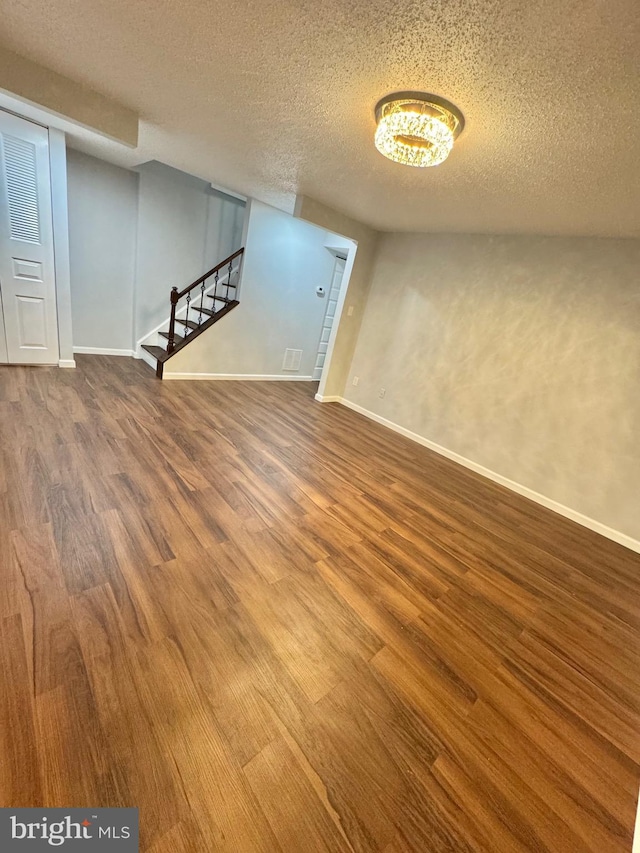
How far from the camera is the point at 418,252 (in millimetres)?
4129

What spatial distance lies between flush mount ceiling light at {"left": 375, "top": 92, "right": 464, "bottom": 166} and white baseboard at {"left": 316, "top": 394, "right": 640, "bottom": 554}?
9.70 feet

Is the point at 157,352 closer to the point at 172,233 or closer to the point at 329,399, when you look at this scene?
the point at 172,233

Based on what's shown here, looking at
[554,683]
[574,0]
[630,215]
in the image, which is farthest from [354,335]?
[554,683]

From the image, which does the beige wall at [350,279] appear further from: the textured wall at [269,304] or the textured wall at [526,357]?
the textured wall at [269,304]

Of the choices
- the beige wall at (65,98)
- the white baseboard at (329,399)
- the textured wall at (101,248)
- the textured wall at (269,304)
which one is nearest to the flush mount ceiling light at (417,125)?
the beige wall at (65,98)

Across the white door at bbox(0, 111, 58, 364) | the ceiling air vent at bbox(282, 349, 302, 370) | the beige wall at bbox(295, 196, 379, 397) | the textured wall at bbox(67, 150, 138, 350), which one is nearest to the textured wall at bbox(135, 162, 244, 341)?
the textured wall at bbox(67, 150, 138, 350)

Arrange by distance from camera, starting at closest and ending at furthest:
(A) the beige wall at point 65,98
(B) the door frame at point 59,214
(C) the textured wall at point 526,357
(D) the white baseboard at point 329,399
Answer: (A) the beige wall at point 65,98 → (C) the textured wall at point 526,357 → (B) the door frame at point 59,214 → (D) the white baseboard at point 329,399

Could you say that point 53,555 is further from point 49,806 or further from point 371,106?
point 371,106

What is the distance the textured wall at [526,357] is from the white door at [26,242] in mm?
3833

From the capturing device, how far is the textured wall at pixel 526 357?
9.34 ft

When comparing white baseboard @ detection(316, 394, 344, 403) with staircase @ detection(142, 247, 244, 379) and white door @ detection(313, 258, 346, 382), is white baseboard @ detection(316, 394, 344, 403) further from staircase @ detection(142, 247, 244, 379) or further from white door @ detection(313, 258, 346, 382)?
staircase @ detection(142, 247, 244, 379)

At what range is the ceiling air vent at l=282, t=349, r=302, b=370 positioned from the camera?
559 cm

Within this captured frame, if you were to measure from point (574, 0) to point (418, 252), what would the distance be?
3.32 m

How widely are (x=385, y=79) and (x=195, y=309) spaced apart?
411 cm
